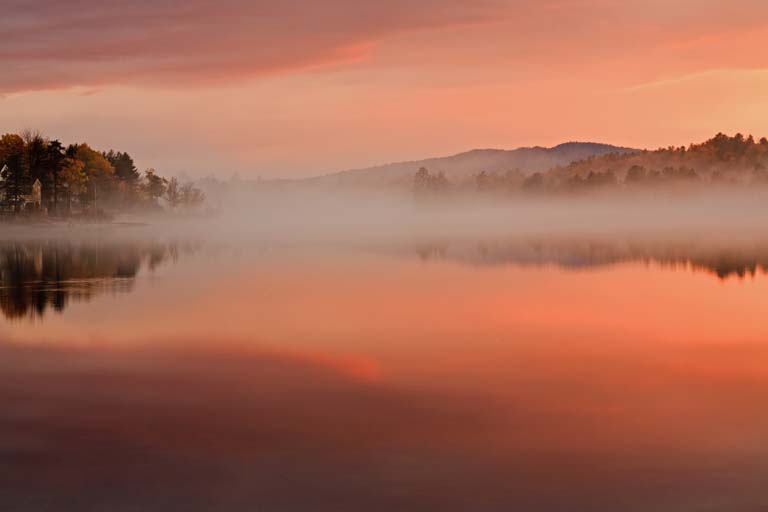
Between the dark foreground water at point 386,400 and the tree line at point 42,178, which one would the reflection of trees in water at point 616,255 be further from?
the tree line at point 42,178

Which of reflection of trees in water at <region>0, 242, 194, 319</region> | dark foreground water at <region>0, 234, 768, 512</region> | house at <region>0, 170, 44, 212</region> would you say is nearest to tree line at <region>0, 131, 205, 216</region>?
house at <region>0, 170, 44, 212</region>

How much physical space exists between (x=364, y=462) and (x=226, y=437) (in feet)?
10.2

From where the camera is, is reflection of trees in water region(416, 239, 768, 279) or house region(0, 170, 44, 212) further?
house region(0, 170, 44, 212)

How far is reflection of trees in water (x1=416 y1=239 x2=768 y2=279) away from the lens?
5846 centimetres

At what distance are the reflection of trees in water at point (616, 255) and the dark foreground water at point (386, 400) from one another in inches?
658

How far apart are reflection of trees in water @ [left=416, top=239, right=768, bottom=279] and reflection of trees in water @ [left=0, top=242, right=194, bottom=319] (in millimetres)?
24288

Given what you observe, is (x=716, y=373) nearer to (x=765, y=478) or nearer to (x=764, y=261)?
(x=765, y=478)

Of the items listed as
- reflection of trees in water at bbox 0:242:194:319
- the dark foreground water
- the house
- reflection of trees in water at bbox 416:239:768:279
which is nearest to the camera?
the dark foreground water

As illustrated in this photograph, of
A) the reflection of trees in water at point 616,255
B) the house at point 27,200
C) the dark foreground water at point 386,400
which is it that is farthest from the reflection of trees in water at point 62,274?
the house at point 27,200

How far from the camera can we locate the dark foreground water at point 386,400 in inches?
533

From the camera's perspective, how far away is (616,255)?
7131 cm

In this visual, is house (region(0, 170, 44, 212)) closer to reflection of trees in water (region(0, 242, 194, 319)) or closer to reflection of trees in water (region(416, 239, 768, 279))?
reflection of trees in water (region(0, 242, 194, 319))

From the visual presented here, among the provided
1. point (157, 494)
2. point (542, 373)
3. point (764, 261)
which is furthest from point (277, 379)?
point (764, 261)

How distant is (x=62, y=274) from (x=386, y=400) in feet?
135
